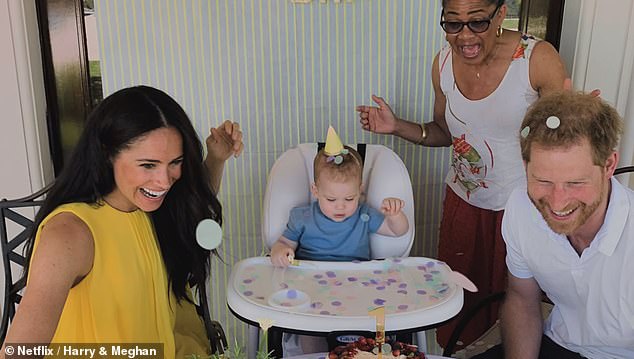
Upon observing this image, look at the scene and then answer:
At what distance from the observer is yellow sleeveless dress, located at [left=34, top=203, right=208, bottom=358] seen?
1372 millimetres

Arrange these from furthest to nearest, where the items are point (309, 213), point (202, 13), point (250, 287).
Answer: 1. point (202, 13)
2. point (309, 213)
3. point (250, 287)

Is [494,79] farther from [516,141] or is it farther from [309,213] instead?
[309,213]

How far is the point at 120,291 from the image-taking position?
1.42 m

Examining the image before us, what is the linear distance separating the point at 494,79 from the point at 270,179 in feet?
2.37

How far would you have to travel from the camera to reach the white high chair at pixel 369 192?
1816 millimetres

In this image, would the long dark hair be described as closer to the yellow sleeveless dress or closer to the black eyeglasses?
the yellow sleeveless dress

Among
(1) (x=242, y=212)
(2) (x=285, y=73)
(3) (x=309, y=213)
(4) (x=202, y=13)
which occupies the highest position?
(4) (x=202, y=13)

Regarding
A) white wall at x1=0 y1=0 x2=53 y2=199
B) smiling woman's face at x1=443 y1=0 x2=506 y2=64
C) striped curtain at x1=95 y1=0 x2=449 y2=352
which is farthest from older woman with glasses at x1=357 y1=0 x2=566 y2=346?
white wall at x1=0 y1=0 x2=53 y2=199

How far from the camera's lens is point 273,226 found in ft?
5.96

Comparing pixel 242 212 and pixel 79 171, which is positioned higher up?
pixel 79 171

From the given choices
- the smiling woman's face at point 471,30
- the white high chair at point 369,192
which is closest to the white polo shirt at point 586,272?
the white high chair at point 369,192

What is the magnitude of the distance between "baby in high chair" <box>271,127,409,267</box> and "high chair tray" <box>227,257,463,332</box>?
14 centimetres

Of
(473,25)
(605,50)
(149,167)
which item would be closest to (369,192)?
(473,25)

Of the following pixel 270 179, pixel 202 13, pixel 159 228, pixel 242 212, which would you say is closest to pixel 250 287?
pixel 159 228
